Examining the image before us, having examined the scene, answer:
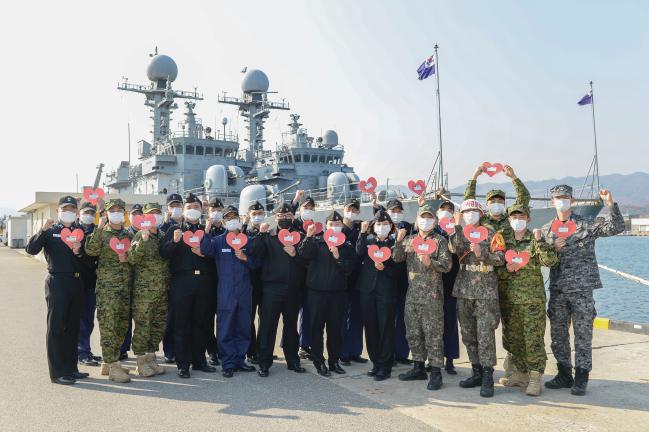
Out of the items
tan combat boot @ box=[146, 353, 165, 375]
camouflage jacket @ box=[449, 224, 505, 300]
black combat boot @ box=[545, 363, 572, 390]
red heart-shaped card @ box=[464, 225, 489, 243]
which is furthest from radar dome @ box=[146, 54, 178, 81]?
black combat boot @ box=[545, 363, 572, 390]

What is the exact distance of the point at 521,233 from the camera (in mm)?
4605

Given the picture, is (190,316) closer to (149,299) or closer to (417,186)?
(149,299)

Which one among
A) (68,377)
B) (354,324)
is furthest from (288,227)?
(68,377)

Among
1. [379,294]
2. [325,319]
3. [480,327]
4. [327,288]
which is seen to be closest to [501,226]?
[480,327]

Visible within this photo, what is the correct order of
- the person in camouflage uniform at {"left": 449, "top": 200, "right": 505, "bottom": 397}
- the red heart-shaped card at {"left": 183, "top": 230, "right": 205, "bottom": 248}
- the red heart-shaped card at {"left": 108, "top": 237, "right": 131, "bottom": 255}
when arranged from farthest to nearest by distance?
the red heart-shaped card at {"left": 183, "top": 230, "right": 205, "bottom": 248}, the red heart-shaped card at {"left": 108, "top": 237, "right": 131, "bottom": 255}, the person in camouflage uniform at {"left": 449, "top": 200, "right": 505, "bottom": 397}

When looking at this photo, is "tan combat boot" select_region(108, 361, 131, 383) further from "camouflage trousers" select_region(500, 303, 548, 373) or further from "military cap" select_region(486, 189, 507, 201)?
"military cap" select_region(486, 189, 507, 201)

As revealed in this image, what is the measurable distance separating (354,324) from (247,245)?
1.54m

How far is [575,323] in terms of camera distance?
4547 mm

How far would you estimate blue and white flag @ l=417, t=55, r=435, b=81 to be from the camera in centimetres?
1872

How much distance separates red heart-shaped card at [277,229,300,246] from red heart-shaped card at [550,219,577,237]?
2.37 metres

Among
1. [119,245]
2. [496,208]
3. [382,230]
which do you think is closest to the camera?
[496,208]

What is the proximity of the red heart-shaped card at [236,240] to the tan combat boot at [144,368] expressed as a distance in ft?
4.57

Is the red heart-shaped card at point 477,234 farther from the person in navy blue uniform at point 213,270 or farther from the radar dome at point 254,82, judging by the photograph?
the radar dome at point 254,82

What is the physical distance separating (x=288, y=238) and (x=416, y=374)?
180 centimetres
